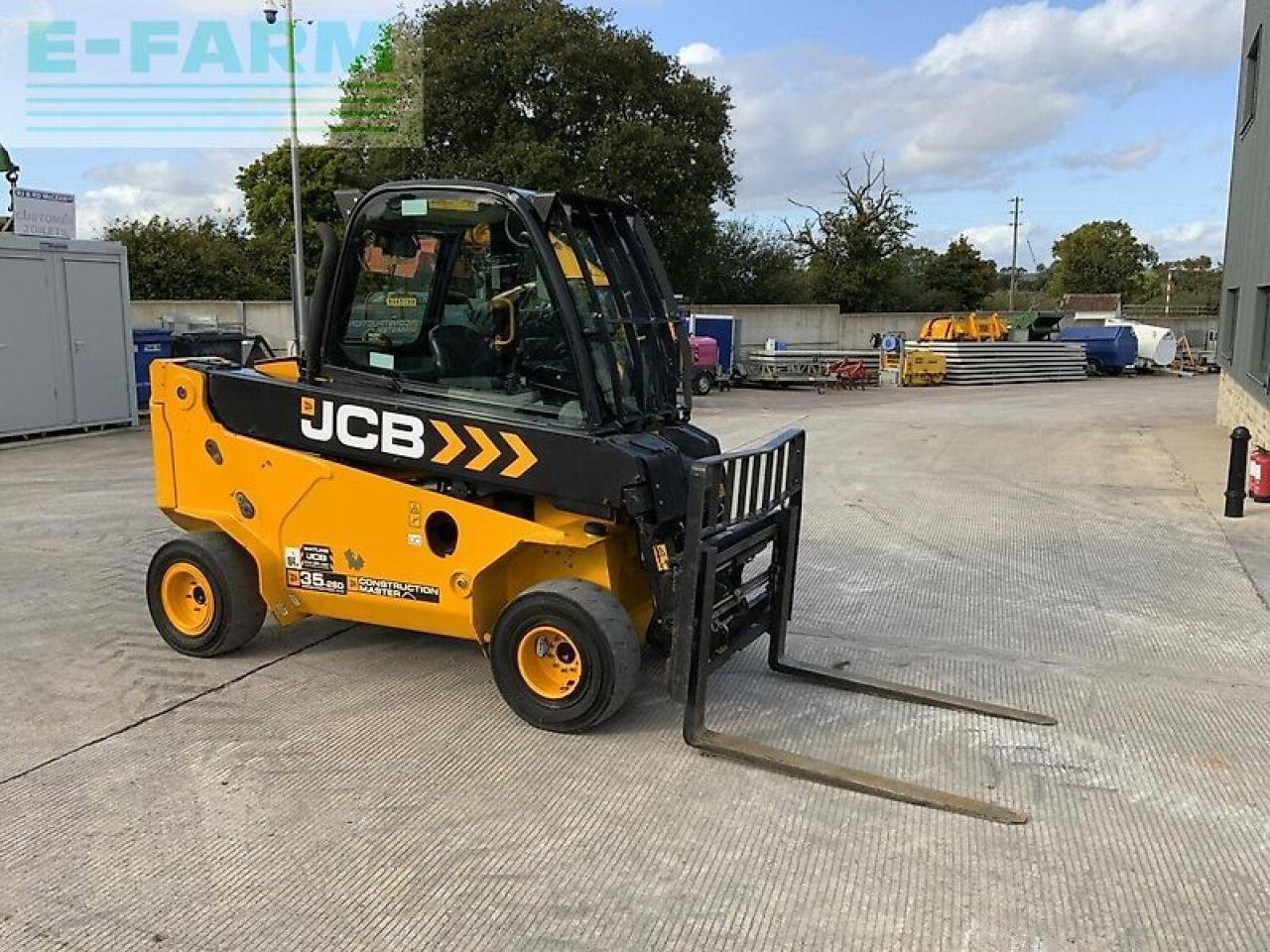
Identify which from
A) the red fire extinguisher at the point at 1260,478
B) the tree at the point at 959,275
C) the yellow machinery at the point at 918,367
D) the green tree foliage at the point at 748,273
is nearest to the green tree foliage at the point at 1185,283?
the tree at the point at 959,275

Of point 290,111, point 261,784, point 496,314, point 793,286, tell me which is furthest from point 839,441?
point 793,286

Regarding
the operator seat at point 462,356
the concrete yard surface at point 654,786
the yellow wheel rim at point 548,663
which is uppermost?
the operator seat at point 462,356

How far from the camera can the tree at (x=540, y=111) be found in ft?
86.8

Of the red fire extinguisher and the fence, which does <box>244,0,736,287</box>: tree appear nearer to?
the fence

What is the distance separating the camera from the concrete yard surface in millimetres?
3268

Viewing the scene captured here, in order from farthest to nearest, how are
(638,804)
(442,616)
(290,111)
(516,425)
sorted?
(290,111) → (442,616) → (516,425) → (638,804)

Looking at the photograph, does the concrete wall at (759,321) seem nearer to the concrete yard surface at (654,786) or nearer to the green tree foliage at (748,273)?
the green tree foliage at (748,273)

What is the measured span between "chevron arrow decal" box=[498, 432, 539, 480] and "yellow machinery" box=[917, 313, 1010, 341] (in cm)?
3110

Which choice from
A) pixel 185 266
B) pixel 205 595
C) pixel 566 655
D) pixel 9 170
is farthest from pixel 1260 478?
pixel 185 266

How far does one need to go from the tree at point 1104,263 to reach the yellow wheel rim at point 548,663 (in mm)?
65889

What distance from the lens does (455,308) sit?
16.2ft

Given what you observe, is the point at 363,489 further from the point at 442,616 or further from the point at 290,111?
the point at 290,111

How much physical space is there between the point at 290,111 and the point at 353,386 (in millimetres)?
20274

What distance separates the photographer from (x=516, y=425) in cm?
463
